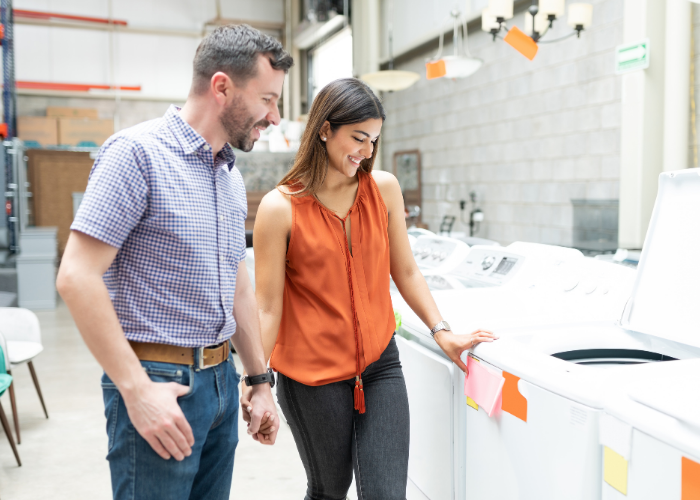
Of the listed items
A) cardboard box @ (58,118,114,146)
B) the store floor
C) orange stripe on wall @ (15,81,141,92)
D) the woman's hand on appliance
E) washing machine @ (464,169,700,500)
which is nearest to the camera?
washing machine @ (464,169,700,500)

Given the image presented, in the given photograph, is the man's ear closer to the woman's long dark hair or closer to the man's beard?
the man's beard

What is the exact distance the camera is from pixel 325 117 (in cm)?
148

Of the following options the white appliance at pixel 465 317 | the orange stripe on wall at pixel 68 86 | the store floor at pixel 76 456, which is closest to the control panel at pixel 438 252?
the white appliance at pixel 465 317

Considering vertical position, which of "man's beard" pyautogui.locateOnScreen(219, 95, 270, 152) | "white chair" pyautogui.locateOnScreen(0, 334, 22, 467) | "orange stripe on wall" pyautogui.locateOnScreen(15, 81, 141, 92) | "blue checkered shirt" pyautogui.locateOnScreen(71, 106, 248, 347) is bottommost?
"white chair" pyautogui.locateOnScreen(0, 334, 22, 467)

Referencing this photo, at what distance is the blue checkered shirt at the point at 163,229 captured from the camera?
3.16ft

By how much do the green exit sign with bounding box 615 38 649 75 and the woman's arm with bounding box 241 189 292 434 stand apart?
4.21 metres

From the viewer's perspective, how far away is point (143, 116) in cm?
1161

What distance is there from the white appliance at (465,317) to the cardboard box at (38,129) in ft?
33.9

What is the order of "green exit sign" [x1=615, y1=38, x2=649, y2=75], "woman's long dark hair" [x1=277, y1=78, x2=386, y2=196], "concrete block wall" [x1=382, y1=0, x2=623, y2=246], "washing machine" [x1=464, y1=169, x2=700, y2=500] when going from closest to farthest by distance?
1. "washing machine" [x1=464, y1=169, x2=700, y2=500]
2. "woman's long dark hair" [x1=277, y1=78, x2=386, y2=196]
3. "green exit sign" [x1=615, y1=38, x2=649, y2=75]
4. "concrete block wall" [x1=382, y1=0, x2=623, y2=246]

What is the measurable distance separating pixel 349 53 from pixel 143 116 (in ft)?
13.6

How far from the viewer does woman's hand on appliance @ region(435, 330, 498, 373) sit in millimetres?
1604

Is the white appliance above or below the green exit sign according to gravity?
below

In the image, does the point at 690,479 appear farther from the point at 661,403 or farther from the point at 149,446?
the point at 149,446

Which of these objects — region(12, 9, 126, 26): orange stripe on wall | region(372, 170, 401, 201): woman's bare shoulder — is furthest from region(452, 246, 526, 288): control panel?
region(12, 9, 126, 26): orange stripe on wall
